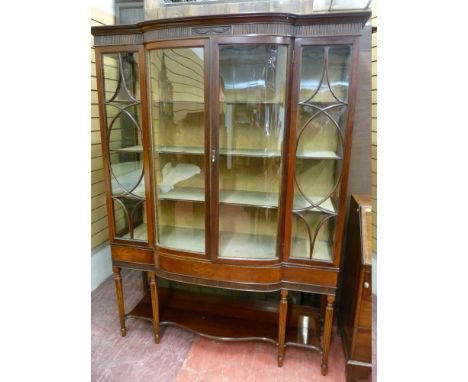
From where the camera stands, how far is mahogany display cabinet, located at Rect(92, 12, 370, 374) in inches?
48.5

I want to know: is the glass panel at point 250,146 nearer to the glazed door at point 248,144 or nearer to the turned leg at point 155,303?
the glazed door at point 248,144

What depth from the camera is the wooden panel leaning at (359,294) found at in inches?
52.0

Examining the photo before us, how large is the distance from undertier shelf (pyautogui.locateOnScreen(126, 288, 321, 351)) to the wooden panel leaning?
0.20 m

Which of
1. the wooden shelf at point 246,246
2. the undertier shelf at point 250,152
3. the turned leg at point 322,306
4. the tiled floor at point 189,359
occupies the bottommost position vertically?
the tiled floor at point 189,359

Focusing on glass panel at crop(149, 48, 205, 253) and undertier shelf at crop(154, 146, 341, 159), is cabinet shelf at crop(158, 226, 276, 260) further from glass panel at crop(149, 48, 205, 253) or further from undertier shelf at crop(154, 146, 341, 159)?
undertier shelf at crop(154, 146, 341, 159)

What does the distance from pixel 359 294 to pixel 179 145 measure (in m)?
1.13

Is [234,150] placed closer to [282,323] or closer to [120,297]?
[282,323]

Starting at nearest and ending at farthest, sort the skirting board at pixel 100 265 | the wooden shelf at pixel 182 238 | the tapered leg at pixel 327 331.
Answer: the tapered leg at pixel 327 331, the wooden shelf at pixel 182 238, the skirting board at pixel 100 265

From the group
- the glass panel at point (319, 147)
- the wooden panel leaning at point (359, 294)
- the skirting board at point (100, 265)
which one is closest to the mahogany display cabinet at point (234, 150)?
the glass panel at point (319, 147)

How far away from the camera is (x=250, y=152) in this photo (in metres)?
1.48

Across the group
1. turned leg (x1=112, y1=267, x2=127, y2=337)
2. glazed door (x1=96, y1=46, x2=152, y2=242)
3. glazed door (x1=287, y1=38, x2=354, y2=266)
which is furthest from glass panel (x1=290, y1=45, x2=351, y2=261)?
turned leg (x1=112, y1=267, x2=127, y2=337)

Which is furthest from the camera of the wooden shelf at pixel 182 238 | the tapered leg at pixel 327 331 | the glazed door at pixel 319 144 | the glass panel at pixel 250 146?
the wooden shelf at pixel 182 238
